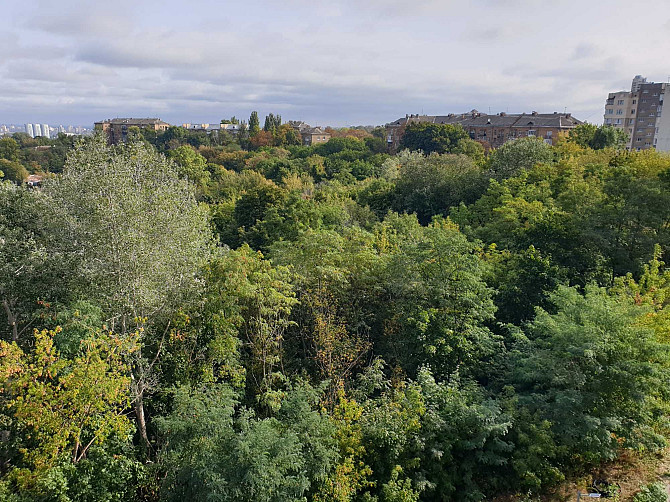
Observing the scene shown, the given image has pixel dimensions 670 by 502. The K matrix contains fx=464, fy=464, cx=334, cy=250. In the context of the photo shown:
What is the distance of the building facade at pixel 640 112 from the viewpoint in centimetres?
6619

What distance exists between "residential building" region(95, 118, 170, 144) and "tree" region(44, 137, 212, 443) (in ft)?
334

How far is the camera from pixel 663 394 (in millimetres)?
11977

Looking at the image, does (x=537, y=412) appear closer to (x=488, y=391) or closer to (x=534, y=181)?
(x=488, y=391)

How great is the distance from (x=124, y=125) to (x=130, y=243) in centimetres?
11403

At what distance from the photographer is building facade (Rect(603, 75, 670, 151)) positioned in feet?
217

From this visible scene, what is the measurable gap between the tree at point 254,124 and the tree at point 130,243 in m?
78.0

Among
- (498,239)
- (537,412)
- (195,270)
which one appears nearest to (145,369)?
(195,270)

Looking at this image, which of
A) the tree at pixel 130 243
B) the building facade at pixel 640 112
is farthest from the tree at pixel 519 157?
the building facade at pixel 640 112

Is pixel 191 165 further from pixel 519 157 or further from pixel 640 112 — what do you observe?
pixel 640 112

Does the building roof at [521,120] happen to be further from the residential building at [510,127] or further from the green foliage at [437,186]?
the green foliage at [437,186]

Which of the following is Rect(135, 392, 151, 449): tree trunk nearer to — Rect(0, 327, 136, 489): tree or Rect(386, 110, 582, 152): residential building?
Rect(0, 327, 136, 489): tree

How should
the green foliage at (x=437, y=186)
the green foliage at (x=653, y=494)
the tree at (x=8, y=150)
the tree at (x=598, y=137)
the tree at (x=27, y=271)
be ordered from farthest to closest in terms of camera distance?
1. the tree at (x=8, y=150)
2. the tree at (x=598, y=137)
3. the green foliage at (x=437, y=186)
4. the tree at (x=27, y=271)
5. the green foliage at (x=653, y=494)

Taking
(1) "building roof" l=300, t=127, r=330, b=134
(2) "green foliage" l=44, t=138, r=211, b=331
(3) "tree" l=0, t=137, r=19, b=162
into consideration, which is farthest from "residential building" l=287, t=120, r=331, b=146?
(2) "green foliage" l=44, t=138, r=211, b=331

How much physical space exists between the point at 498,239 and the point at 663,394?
12.3 metres
